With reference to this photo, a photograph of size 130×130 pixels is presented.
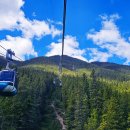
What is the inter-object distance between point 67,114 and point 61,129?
19.7 feet

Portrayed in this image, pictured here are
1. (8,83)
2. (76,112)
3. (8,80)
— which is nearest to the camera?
(8,83)

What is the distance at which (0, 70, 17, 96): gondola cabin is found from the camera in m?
26.8

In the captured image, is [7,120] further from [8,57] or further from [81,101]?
[8,57]

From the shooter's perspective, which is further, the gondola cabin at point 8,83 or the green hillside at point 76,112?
the green hillside at point 76,112

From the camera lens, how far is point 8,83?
1069 inches

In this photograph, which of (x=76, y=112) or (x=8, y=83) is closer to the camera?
(x=8, y=83)

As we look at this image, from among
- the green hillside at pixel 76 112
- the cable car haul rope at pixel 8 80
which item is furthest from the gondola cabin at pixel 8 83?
the green hillside at pixel 76 112

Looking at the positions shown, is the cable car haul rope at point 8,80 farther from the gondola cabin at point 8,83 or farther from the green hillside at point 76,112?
the green hillside at point 76,112

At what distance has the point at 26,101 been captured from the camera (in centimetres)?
12256

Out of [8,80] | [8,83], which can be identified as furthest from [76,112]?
[8,83]

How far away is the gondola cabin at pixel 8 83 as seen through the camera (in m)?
26.8

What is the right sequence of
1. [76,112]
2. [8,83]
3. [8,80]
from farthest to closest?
[76,112] → [8,80] → [8,83]

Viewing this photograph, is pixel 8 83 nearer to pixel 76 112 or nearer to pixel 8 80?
pixel 8 80

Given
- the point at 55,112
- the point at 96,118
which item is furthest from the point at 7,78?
the point at 55,112
